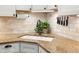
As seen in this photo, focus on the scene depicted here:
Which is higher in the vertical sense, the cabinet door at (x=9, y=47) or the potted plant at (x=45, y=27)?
the potted plant at (x=45, y=27)

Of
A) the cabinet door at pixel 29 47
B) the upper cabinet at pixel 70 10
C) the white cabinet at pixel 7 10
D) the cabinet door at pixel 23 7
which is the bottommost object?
the cabinet door at pixel 29 47

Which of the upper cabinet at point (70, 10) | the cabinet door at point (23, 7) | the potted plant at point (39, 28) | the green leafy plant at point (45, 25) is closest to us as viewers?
the upper cabinet at point (70, 10)

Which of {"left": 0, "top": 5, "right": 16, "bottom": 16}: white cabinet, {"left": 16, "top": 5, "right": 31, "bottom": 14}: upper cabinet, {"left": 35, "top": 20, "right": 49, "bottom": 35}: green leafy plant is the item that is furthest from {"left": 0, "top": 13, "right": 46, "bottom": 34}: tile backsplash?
{"left": 0, "top": 5, "right": 16, "bottom": 16}: white cabinet

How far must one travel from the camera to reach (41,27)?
336 centimetres

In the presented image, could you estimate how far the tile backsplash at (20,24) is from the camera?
3.46 m

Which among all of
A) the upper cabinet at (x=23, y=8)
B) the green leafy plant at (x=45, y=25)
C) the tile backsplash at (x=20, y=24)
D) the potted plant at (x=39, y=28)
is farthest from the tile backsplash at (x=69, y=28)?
the upper cabinet at (x=23, y=8)

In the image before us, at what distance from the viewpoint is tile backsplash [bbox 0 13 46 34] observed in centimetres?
346

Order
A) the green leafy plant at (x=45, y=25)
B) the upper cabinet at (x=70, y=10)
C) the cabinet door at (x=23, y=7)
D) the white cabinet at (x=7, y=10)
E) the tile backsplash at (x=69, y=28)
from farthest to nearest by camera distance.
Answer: the green leafy plant at (x=45, y=25), the cabinet door at (x=23, y=7), the white cabinet at (x=7, y=10), the tile backsplash at (x=69, y=28), the upper cabinet at (x=70, y=10)

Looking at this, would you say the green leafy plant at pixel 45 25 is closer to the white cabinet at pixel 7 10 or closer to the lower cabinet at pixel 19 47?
the white cabinet at pixel 7 10

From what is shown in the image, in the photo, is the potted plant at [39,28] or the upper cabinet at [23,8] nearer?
the upper cabinet at [23,8]

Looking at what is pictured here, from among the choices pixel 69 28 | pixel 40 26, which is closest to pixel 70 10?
pixel 69 28

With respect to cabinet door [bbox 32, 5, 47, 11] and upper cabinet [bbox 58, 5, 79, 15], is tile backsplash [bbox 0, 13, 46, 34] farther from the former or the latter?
upper cabinet [bbox 58, 5, 79, 15]
